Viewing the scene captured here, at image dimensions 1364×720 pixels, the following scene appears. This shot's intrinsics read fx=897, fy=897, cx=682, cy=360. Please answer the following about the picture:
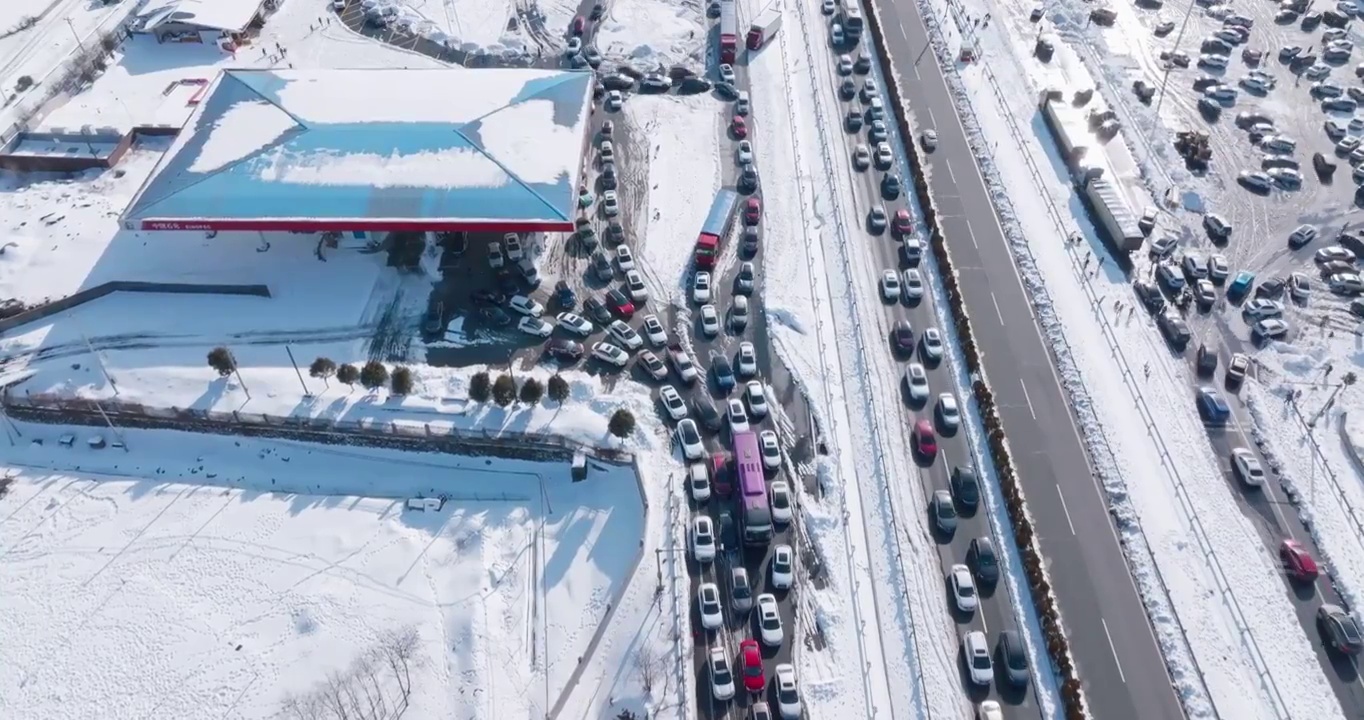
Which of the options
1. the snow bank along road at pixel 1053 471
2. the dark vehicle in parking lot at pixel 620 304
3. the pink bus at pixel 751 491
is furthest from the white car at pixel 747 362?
the snow bank along road at pixel 1053 471

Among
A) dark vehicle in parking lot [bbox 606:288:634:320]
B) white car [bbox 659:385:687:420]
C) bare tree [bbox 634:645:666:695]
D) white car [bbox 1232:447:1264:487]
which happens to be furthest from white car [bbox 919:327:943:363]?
bare tree [bbox 634:645:666:695]

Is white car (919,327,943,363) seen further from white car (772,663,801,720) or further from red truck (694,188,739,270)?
white car (772,663,801,720)

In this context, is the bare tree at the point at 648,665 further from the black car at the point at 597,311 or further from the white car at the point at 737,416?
the black car at the point at 597,311

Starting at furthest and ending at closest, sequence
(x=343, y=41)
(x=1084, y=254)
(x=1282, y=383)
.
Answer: (x=343, y=41)
(x=1084, y=254)
(x=1282, y=383)

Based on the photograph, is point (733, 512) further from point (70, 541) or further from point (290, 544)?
point (70, 541)

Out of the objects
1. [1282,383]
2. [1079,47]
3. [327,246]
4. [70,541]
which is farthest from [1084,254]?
[70,541]

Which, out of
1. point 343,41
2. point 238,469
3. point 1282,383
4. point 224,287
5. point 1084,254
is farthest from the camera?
point 343,41
